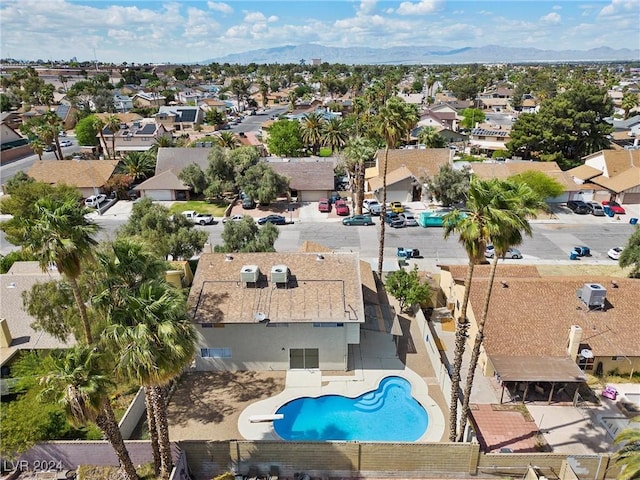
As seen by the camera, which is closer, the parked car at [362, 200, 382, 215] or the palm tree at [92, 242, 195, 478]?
the palm tree at [92, 242, 195, 478]

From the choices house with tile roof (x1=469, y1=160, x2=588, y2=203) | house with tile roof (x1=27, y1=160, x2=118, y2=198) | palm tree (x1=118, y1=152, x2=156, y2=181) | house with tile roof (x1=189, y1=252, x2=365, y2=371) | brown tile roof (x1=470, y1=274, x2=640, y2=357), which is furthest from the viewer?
palm tree (x1=118, y1=152, x2=156, y2=181)

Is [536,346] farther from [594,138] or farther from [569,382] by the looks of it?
[594,138]

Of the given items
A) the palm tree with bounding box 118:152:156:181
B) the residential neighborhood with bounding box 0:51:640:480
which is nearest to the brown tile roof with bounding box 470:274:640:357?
the residential neighborhood with bounding box 0:51:640:480

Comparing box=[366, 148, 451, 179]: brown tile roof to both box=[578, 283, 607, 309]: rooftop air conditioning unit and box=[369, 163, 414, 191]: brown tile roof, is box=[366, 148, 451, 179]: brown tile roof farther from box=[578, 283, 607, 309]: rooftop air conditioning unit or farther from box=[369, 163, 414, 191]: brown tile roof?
box=[578, 283, 607, 309]: rooftop air conditioning unit

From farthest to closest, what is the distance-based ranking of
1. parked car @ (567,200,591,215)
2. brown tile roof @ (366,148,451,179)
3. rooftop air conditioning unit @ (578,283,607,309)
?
brown tile roof @ (366,148,451,179), parked car @ (567,200,591,215), rooftop air conditioning unit @ (578,283,607,309)

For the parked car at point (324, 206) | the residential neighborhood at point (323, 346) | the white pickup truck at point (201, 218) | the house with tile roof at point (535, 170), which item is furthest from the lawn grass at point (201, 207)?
the house with tile roof at point (535, 170)

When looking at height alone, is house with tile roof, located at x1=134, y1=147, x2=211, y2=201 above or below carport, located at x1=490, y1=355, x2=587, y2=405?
above

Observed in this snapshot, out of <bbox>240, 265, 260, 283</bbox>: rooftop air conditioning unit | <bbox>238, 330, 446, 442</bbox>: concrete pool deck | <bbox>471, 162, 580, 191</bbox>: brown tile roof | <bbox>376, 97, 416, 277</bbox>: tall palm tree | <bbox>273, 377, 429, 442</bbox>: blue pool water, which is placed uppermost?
<bbox>376, 97, 416, 277</bbox>: tall palm tree

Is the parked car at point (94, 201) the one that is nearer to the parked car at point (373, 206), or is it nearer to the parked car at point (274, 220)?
the parked car at point (274, 220)
